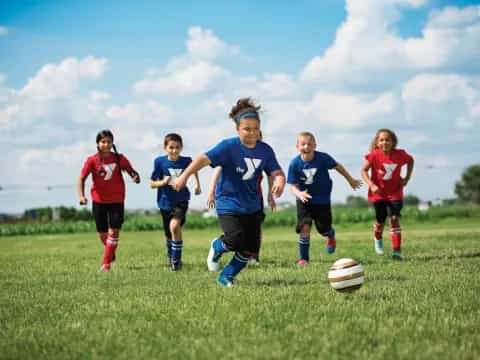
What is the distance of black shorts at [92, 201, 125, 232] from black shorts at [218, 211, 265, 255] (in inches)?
149

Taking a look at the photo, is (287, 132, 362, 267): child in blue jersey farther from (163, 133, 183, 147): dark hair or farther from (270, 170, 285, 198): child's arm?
(270, 170, 285, 198): child's arm

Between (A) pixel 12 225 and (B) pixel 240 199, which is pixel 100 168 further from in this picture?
(A) pixel 12 225

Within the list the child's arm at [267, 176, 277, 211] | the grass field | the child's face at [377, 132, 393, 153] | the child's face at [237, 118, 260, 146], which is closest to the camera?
the grass field

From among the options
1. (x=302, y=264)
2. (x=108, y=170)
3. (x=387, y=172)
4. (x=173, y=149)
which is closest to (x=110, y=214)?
(x=108, y=170)

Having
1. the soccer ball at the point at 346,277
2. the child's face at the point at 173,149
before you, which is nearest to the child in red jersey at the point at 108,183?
the child's face at the point at 173,149

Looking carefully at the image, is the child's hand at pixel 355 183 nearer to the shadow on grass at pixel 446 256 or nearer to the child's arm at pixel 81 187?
the shadow on grass at pixel 446 256

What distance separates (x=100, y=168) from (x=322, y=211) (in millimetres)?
4188

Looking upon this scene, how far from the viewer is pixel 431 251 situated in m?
12.3

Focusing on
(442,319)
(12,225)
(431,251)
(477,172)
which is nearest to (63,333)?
(442,319)

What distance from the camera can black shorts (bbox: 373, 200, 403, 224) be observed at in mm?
11430

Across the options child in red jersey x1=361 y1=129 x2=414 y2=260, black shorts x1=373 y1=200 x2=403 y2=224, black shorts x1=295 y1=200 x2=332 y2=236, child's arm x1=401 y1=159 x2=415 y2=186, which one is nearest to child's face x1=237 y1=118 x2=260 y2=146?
black shorts x1=295 y1=200 x2=332 y2=236

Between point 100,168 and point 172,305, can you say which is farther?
point 100,168

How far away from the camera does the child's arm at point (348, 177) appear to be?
1023 cm

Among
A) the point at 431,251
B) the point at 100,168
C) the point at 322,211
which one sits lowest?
the point at 431,251
